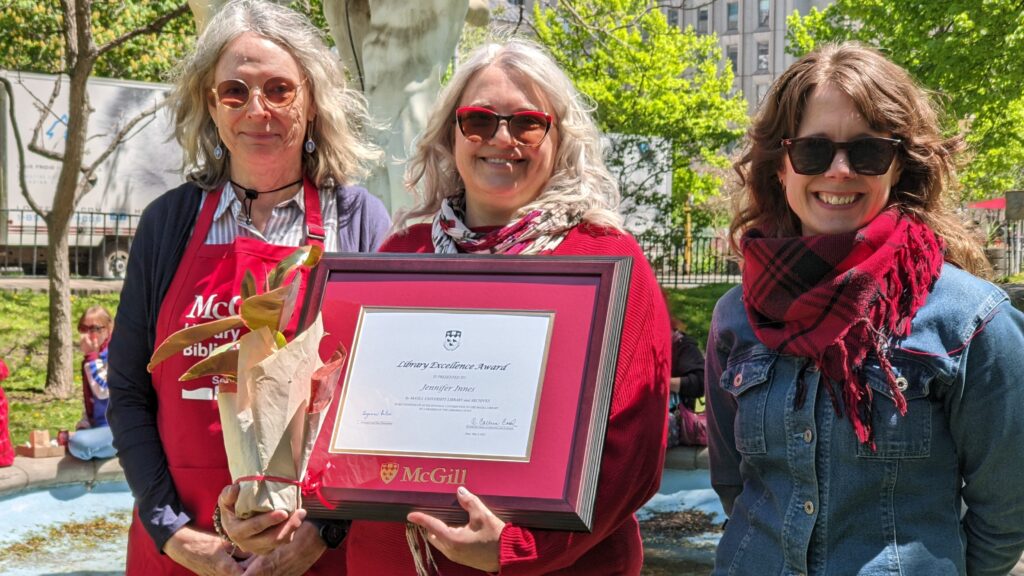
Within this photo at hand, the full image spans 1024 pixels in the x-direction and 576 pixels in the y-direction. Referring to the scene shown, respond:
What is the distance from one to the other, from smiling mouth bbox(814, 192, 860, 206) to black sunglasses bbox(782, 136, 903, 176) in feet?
0.19

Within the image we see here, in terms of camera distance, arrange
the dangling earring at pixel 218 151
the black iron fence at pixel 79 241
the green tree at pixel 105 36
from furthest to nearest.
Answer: the black iron fence at pixel 79 241, the green tree at pixel 105 36, the dangling earring at pixel 218 151

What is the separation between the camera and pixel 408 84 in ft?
17.1

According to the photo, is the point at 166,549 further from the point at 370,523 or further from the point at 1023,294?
the point at 1023,294

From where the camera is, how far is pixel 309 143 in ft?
10.0

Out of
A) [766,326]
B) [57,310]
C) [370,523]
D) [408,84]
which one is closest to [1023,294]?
[408,84]

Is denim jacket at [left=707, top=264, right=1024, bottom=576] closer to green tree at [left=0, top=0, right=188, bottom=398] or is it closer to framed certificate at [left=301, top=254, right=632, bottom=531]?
framed certificate at [left=301, top=254, right=632, bottom=531]

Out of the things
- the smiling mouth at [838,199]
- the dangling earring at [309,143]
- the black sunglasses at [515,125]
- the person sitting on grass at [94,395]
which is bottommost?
the person sitting on grass at [94,395]

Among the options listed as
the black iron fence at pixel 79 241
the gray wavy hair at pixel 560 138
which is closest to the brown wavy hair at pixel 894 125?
the gray wavy hair at pixel 560 138

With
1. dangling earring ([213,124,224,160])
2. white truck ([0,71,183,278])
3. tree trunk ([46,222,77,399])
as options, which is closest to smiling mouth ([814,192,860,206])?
dangling earring ([213,124,224,160])

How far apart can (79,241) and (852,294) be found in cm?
2000

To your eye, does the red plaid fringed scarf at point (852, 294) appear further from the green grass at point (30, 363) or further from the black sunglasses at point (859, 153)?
the green grass at point (30, 363)

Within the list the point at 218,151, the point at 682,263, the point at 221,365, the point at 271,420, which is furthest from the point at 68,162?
the point at 682,263

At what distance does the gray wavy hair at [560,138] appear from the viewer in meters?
2.57

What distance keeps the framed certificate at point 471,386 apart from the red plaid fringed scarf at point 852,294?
1.19ft
